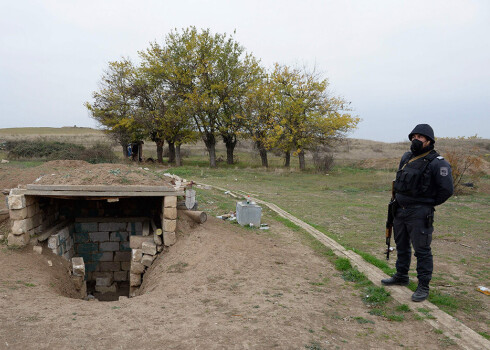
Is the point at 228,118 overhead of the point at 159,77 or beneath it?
beneath

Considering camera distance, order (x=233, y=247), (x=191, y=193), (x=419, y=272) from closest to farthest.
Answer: (x=419, y=272), (x=233, y=247), (x=191, y=193)

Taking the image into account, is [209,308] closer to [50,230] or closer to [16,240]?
[16,240]

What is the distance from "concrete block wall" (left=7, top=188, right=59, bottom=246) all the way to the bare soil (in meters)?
0.27

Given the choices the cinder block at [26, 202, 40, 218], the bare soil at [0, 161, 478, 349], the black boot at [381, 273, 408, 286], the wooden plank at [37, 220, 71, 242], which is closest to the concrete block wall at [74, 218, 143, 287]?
the wooden plank at [37, 220, 71, 242]

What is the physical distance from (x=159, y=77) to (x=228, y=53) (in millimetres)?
5699

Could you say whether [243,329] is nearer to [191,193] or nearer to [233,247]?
[233,247]

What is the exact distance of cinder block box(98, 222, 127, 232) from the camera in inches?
372

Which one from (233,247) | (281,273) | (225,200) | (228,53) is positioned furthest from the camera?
(228,53)

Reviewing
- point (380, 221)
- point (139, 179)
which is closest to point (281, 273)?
point (139, 179)

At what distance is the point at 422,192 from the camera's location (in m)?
4.58

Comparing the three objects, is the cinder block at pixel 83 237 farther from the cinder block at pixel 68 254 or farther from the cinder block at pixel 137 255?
the cinder block at pixel 137 255

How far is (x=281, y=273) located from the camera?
591 centimetres

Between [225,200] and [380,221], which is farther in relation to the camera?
[225,200]

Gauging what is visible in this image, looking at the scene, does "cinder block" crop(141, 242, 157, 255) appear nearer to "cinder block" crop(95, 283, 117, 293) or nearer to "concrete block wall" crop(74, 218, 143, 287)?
"concrete block wall" crop(74, 218, 143, 287)
